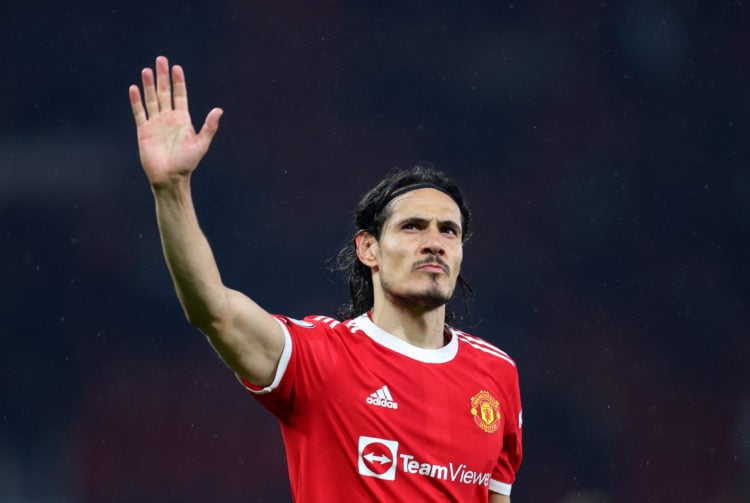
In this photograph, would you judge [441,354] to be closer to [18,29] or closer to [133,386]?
[133,386]

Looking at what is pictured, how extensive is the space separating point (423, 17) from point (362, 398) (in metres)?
5.76

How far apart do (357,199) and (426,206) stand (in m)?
4.23

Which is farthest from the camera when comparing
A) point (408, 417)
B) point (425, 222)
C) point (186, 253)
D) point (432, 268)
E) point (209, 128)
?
point (425, 222)

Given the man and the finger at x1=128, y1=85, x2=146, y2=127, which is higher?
the finger at x1=128, y1=85, x2=146, y2=127

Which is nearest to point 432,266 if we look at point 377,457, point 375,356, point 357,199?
point 375,356

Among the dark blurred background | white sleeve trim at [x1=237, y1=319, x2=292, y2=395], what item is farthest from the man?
the dark blurred background

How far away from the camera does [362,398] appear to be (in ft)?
9.89

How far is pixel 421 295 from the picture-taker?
3.26 m

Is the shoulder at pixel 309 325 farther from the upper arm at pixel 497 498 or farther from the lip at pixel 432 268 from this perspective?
the upper arm at pixel 497 498

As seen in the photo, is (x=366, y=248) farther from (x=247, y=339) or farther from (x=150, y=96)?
(x=150, y=96)

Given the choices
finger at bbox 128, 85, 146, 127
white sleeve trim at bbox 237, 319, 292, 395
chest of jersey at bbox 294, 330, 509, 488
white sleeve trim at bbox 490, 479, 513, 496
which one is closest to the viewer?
finger at bbox 128, 85, 146, 127

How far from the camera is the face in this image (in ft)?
10.8

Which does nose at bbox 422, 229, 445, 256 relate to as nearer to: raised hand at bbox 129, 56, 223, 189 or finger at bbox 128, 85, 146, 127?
raised hand at bbox 129, 56, 223, 189

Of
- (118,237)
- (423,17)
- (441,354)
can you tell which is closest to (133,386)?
(118,237)
